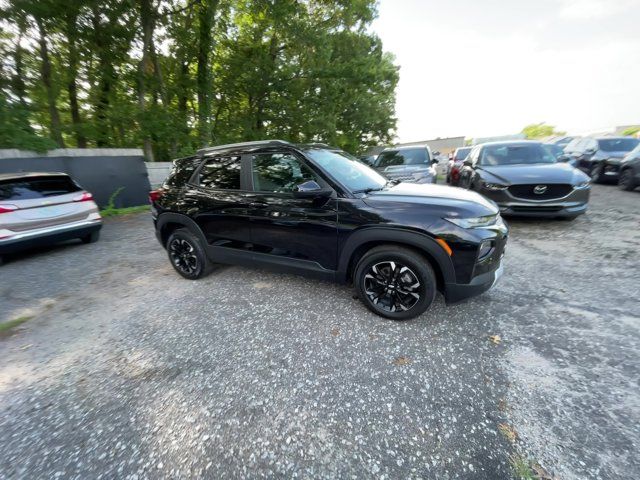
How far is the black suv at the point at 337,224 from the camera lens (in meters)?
2.62

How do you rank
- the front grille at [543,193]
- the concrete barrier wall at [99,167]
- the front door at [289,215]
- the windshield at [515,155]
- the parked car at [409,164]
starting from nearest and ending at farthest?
the front door at [289,215]
the front grille at [543,193]
the windshield at [515,155]
the concrete barrier wall at [99,167]
the parked car at [409,164]

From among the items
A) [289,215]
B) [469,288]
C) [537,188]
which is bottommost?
[469,288]

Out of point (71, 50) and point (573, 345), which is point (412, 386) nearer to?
point (573, 345)

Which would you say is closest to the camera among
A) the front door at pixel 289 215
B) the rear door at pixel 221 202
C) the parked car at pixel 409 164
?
the front door at pixel 289 215

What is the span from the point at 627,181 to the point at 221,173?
11.2 meters

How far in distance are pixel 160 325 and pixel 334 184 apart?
236 centimetres

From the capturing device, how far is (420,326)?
9.30 ft

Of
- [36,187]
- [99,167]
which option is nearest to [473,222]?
[36,187]

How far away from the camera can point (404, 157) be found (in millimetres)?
9000

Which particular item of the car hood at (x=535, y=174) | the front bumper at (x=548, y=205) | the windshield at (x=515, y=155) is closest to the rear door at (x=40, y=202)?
the car hood at (x=535, y=174)

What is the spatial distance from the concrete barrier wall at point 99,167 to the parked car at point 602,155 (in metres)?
13.9

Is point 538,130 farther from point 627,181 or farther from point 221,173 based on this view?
point 221,173

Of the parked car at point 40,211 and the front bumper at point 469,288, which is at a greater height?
the parked car at point 40,211

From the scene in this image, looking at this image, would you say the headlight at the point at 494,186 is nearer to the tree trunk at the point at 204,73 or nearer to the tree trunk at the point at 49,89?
the tree trunk at the point at 204,73
